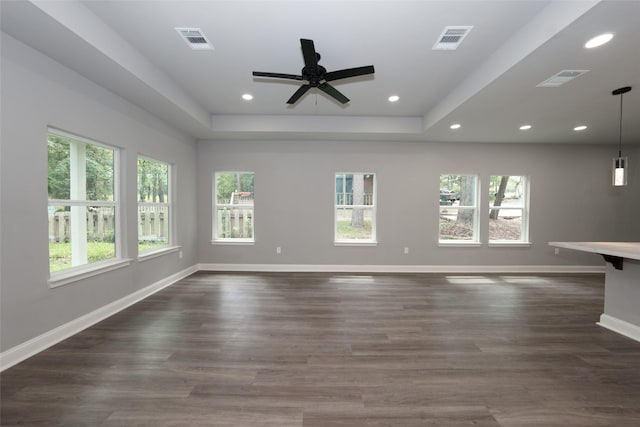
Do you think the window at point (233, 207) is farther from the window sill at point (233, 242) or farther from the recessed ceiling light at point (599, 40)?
the recessed ceiling light at point (599, 40)

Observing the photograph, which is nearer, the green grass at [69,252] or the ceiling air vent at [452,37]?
the ceiling air vent at [452,37]

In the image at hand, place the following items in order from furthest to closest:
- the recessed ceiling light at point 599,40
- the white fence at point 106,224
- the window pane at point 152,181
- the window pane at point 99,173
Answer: the window pane at point 152,181 < the window pane at point 99,173 < the white fence at point 106,224 < the recessed ceiling light at point 599,40

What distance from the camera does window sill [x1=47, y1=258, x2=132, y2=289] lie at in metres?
2.56

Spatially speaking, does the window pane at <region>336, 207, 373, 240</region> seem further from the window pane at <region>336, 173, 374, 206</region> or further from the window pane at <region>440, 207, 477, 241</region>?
the window pane at <region>440, 207, 477, 241</region>

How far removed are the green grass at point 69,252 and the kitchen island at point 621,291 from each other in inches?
211

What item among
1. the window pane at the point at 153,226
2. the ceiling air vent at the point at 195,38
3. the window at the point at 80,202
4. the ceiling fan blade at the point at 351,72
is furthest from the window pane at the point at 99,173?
the ceiling fan blade at the point at 351,72

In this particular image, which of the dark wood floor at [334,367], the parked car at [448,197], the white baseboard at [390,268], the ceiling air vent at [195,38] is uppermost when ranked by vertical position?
the ceiling air vent at [195,38]

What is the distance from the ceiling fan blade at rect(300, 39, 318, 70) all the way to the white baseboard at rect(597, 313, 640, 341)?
413cm

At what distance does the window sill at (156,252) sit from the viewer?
3.84 m

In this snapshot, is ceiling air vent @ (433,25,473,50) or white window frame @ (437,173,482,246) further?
white window frame @ (437,173,482,246)

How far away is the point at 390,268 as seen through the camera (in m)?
5.46

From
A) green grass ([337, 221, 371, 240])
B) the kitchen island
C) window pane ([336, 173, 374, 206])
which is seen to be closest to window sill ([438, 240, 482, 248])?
green grass ([337, 221, 371, 240])

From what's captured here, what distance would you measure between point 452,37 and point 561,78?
4.29 feet

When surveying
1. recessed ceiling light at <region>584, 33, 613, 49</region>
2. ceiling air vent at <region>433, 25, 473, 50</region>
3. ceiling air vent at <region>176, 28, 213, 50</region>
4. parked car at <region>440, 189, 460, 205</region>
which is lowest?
parked car at <region>440, 189, 460, 205</region>
